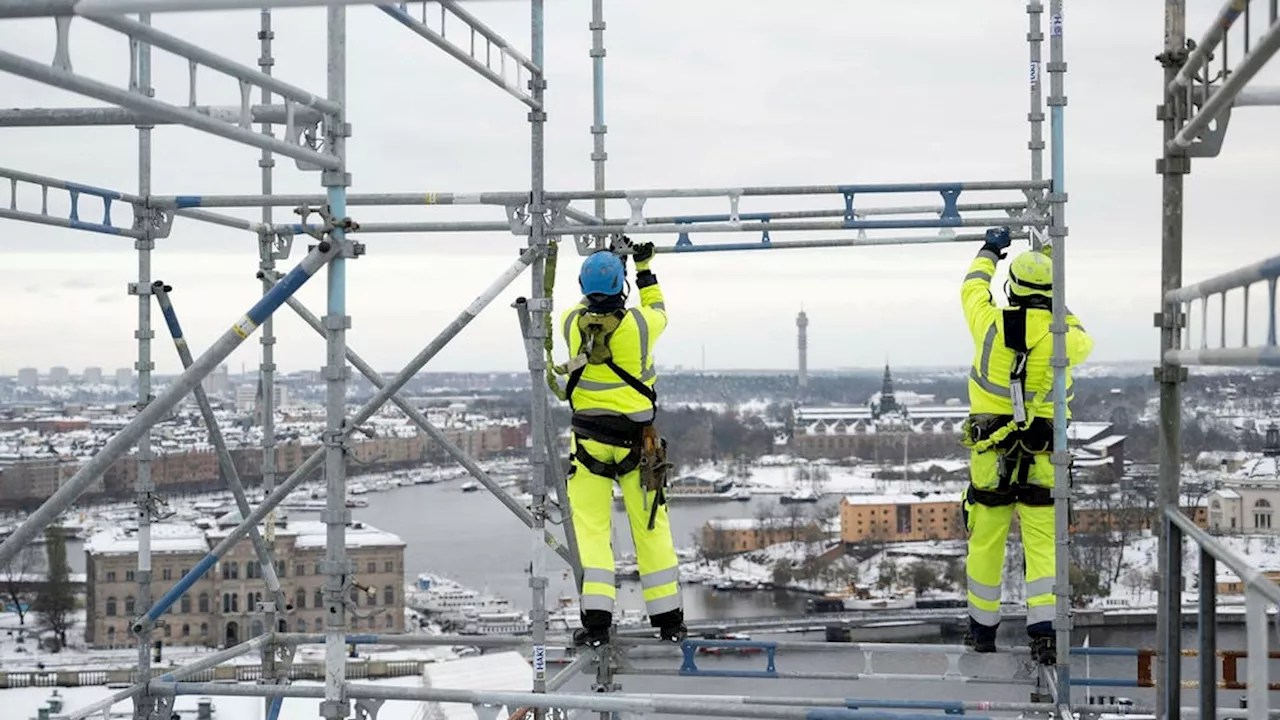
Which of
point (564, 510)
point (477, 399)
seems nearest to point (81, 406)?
point (477, 399)

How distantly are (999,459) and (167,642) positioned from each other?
37553mm

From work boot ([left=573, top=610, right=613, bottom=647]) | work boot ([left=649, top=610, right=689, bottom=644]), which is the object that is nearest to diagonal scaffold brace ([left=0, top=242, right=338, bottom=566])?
work boot ([left=573, top=610, right=613, bottom=647])

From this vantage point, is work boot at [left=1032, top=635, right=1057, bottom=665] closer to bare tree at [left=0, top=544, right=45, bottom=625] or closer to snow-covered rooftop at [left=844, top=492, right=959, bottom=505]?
bare tree at [left=0, top=544, right=45, bottom=625]

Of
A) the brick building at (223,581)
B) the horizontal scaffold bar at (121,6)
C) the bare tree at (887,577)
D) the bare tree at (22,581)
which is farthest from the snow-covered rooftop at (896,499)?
the horizontal scaffold bar at (121,6)

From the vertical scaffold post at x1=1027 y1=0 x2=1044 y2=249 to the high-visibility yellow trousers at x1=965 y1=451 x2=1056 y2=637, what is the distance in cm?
96

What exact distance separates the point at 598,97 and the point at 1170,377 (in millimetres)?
3737

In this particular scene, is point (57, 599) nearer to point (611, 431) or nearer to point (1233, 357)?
point (611, 431)

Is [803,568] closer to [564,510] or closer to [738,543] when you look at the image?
[738,543]

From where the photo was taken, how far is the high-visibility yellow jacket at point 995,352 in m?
5.79

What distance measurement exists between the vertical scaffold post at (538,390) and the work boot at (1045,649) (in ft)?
6.57

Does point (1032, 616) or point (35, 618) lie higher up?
point (1032, 616)

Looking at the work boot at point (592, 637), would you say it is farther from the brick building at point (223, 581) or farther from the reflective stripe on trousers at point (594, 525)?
the brick building at point (223, 581)

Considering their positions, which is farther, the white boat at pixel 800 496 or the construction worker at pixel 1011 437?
the white boat at pixel 800 496

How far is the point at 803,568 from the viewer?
47.2m
